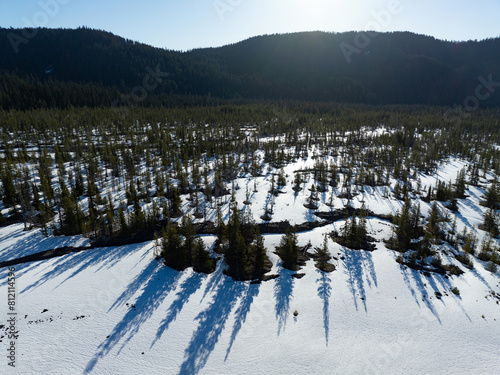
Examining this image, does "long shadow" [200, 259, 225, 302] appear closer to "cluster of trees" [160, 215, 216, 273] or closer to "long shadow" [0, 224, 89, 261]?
"cluster of trees" [160, 215, 216, 273]

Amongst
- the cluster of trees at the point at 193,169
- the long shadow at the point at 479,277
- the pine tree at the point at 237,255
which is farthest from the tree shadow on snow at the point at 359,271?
the pine tree at the point at 237,255

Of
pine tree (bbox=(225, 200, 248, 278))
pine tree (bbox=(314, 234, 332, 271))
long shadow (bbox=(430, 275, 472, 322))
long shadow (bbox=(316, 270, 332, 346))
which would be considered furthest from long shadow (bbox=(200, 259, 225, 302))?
long shadow (bbox=(430, 275, 472, 322))

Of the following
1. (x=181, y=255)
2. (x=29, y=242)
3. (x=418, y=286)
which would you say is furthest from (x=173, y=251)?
(x=418, y=286)

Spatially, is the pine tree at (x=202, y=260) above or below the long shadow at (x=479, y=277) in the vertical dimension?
above

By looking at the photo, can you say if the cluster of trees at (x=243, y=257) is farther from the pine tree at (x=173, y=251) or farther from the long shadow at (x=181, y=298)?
the pine tree at (x=173, y=251)

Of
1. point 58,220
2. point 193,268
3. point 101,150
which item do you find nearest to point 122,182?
point 58,220

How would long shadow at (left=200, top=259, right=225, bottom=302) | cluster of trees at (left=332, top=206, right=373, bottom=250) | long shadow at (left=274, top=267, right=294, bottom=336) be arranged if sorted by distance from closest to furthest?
long shadow at (left=274, top=267, right=294, bottom=336) < long shadow at (left=200, top=259, right=225, bottom=302) < cluster of trees at (left=332, top=206, right=373, bottom=250)

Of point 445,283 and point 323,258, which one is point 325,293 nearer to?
point 323,258
